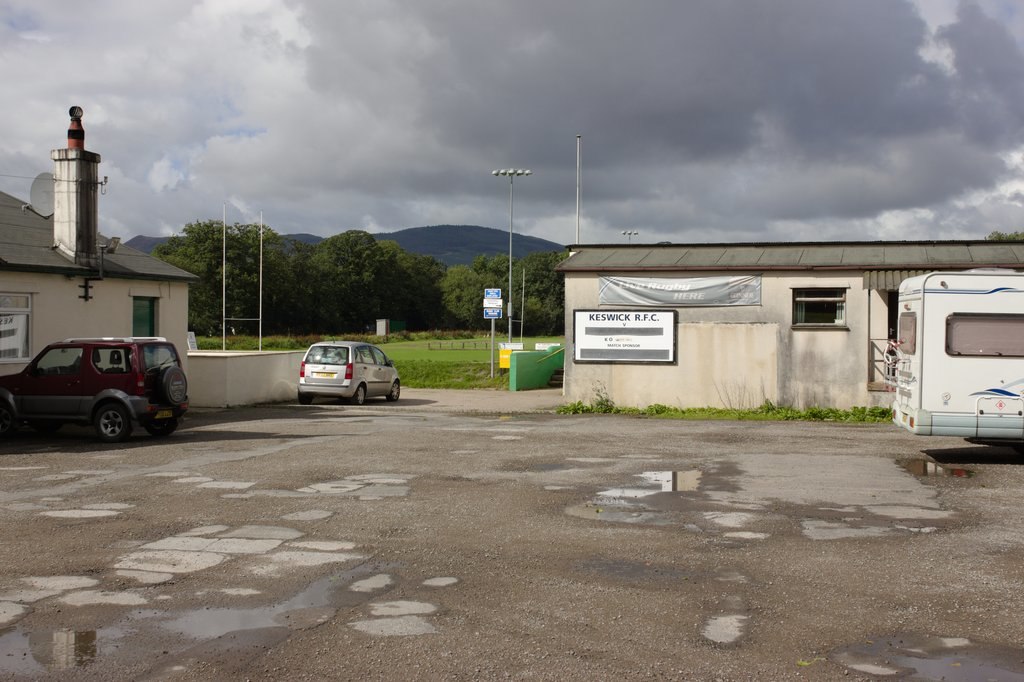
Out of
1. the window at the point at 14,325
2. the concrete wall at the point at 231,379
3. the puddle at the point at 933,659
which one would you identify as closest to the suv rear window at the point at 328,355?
the concrete wall at the point at 231,379

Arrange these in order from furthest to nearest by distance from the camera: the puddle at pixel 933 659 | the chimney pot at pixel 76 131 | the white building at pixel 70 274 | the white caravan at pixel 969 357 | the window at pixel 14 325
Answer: the chimney pot at pixel 76 131, the white building at pixel 70 274, the window at pixel 14 325, the white caravan at pixel 969 357, the puddle at pixel 933 659

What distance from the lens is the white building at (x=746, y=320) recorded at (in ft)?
74.2

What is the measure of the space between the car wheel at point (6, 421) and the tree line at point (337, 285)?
69492mm

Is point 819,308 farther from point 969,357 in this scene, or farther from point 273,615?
point 273,615

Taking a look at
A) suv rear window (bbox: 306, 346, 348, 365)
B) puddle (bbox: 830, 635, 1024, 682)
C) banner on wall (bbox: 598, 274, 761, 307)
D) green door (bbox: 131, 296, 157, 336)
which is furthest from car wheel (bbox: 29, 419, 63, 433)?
puddle (bbox: 830, 635, 1024, 682)

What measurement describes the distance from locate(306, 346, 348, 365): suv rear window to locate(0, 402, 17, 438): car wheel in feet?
31.0

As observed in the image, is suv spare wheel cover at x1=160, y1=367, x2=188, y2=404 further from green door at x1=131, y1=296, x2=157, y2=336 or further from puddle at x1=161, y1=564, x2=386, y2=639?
puddle at x1=161, y1=564, x2=386, y2=639

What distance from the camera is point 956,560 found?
25.5 feet

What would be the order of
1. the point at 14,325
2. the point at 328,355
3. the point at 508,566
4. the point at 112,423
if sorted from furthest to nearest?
the point at 328,355
the point at 14,325
the point at 112,423
the point at 508,566

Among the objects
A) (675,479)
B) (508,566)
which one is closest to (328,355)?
(675,479)

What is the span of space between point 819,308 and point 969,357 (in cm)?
913

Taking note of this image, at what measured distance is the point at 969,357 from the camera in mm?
14055

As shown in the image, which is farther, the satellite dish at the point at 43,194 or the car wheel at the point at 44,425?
the satellite dish at the point at 43,194

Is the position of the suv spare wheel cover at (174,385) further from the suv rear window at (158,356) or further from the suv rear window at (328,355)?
the suv rear window at (328,355)
